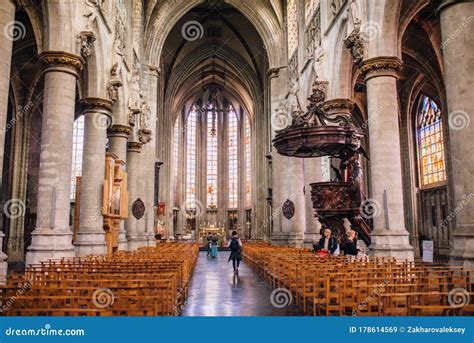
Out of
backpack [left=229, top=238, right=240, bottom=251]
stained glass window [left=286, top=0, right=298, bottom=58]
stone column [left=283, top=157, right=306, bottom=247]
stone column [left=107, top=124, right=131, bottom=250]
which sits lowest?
backpack [left=229, top=238, right=240, bottom=251]

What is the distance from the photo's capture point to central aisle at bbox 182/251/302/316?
24.6ft

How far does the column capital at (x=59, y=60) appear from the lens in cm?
1169

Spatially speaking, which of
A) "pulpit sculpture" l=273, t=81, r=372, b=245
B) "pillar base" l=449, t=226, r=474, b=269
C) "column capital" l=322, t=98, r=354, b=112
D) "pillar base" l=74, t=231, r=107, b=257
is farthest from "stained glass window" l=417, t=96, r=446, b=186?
"pillar base" l=74, t=231, r=107, b=257

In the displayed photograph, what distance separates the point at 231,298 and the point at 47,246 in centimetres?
505

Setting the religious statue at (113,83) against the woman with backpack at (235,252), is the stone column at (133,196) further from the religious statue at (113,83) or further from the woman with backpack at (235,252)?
the woman with backpack at (235,252)

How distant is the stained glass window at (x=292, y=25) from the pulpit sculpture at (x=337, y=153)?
39.9 feet

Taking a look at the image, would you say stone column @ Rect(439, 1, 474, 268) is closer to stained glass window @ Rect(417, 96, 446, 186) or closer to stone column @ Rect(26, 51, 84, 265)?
stone column @ Rect(26, 51, 84, 265)

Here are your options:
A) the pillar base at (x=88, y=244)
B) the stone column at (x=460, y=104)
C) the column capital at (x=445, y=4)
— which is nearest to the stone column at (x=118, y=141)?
the pillar base at (x=88, y=244)

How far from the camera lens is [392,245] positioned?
11.1 m

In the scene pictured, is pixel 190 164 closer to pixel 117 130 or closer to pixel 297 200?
pixel 297 200

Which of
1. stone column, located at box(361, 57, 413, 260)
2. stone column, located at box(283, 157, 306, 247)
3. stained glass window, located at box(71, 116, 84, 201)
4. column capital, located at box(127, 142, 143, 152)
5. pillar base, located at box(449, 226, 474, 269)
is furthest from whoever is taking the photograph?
stained glass window, located at box(71, 116, 84, 201)

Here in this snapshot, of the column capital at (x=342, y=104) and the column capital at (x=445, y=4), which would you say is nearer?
the column capital at (x=445, y=4)

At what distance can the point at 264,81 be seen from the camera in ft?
116

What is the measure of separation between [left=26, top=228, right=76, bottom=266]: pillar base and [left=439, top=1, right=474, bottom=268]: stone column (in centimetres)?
919
